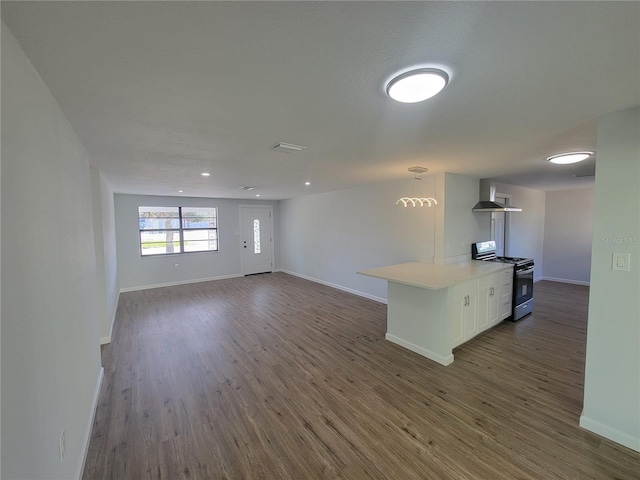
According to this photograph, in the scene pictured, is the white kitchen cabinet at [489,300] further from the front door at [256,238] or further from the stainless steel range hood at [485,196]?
the front door at [256,238]

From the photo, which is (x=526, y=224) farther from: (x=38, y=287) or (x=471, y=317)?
(x=38, y=287)

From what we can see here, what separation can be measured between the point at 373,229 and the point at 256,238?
4242 mm

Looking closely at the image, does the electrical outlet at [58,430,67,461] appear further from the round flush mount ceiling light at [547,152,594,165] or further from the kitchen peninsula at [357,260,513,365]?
the round flush mount ceiling light at [547,152,594,165]

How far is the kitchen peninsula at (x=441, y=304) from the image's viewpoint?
3035 millimetres

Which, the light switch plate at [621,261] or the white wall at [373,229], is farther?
the white wall at [373,229]

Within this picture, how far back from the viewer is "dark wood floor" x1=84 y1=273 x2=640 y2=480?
178 centimetres

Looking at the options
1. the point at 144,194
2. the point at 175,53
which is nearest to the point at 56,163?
the point at 175,53

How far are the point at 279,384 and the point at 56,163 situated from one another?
2498mm

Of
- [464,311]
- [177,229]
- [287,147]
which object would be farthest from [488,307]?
[177,229]

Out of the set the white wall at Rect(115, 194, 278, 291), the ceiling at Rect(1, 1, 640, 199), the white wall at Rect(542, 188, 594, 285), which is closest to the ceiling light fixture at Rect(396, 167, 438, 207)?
the ceiling at Rect(1, 1, 640, 199)

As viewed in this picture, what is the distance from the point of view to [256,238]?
27.1 feet

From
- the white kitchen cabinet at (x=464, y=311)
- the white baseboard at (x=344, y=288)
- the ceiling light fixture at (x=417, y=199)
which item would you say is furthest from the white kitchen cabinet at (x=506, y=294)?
the white baseboard at (x=344, y=288)

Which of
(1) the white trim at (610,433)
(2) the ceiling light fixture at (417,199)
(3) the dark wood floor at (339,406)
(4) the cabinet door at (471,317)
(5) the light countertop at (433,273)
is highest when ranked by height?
(2) the ceiling light fixture at (417,199)

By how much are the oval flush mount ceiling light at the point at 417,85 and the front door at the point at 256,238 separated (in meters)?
6.98
